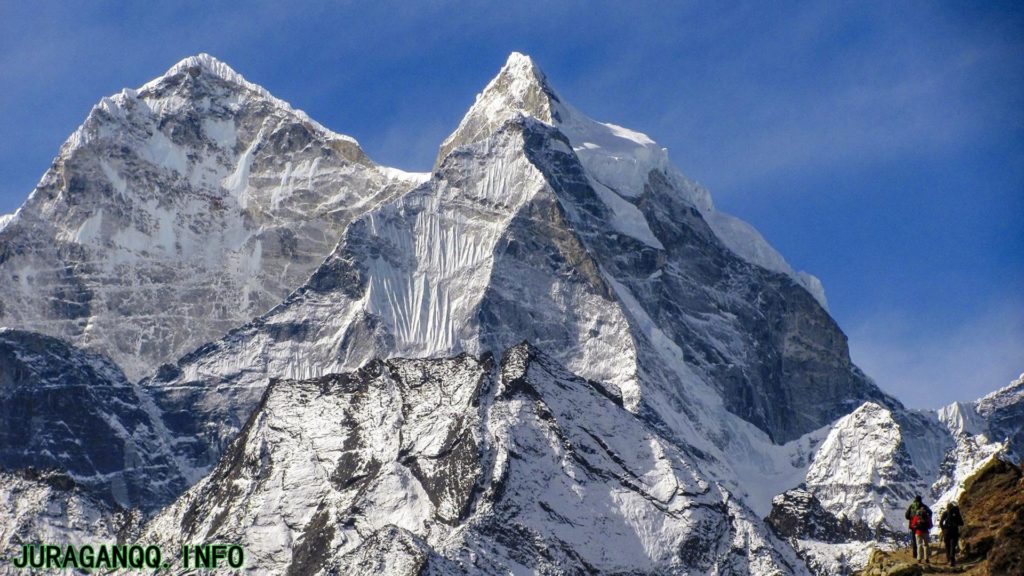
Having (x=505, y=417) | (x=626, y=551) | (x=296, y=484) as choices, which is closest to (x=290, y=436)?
(x=296, y=484)

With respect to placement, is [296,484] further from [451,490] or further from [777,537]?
[777,537]

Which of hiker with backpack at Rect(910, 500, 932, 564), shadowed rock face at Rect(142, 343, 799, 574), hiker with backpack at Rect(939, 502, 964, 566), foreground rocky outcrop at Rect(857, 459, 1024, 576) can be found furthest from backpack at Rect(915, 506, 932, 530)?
shadowed rock face at Rect(142, 343, 799, 574)

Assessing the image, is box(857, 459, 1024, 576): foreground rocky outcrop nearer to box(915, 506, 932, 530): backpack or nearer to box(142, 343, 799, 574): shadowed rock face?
box(915, 506, 932, 530): backpack

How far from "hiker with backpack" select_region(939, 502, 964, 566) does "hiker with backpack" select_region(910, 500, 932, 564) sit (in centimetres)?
95

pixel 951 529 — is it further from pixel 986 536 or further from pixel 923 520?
pixel 923 520

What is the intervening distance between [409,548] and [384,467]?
21716 millimetres

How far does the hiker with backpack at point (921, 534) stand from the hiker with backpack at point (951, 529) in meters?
0.95

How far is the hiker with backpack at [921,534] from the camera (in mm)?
76188

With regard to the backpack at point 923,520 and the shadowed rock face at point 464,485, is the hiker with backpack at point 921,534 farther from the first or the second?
the shadowed rock face at point 464,485

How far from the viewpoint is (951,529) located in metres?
74.4

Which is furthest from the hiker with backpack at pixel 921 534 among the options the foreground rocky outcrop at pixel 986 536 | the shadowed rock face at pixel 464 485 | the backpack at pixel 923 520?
the shadowed rock face at pixel 464 485

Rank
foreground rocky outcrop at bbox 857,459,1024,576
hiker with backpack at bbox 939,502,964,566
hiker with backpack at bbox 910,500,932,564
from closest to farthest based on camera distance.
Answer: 1. foreground rocky outcrop at bbox 857,459,1024,576
2. hiker with backpack at bbox 939,502,964,566
3. hiker with backpack at bbox 910,500,932,564

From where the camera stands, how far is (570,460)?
144750 millimetres

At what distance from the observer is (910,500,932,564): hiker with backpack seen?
76.2 meters
